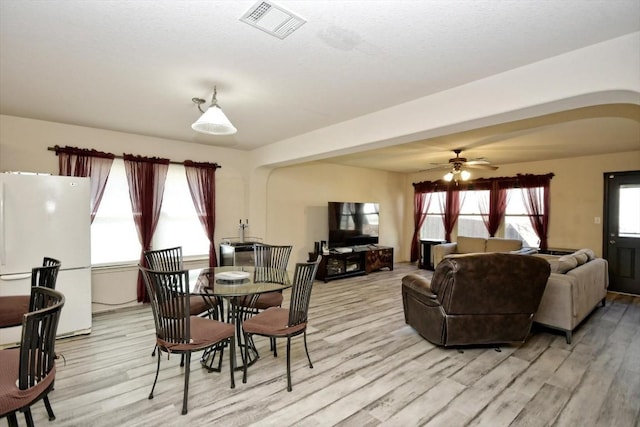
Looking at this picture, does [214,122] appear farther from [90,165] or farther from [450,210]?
[450,210]

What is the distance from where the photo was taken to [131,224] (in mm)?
4664

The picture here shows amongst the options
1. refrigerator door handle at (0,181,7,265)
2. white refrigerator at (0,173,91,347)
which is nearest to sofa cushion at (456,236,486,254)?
white refrigerator at (0,173,91,347)

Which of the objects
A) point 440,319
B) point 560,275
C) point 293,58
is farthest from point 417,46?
point 560,275

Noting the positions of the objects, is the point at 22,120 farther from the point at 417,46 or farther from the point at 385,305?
the point at 385,305

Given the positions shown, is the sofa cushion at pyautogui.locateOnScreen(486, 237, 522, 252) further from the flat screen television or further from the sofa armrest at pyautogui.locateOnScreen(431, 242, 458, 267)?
the flat screen television

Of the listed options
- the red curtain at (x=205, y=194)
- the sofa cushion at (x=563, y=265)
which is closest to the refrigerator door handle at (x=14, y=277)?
the red curtain at (x=205, y=194)

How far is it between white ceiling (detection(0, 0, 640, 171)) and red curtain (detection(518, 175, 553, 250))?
2744mm

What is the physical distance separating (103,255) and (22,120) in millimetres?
1936

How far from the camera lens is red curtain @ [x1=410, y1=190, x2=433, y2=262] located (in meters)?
8.41

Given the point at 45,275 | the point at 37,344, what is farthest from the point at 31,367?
the point at 45,275

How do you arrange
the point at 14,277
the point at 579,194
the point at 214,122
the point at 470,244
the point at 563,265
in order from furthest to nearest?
1. the point at 470,244
2. the point at 579,194
3. the point at 563,265
4. the point at 14,277
5. the point at 214,122

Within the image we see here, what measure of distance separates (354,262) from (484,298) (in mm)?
4002

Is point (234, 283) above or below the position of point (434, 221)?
below

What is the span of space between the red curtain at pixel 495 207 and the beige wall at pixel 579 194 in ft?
2.33
